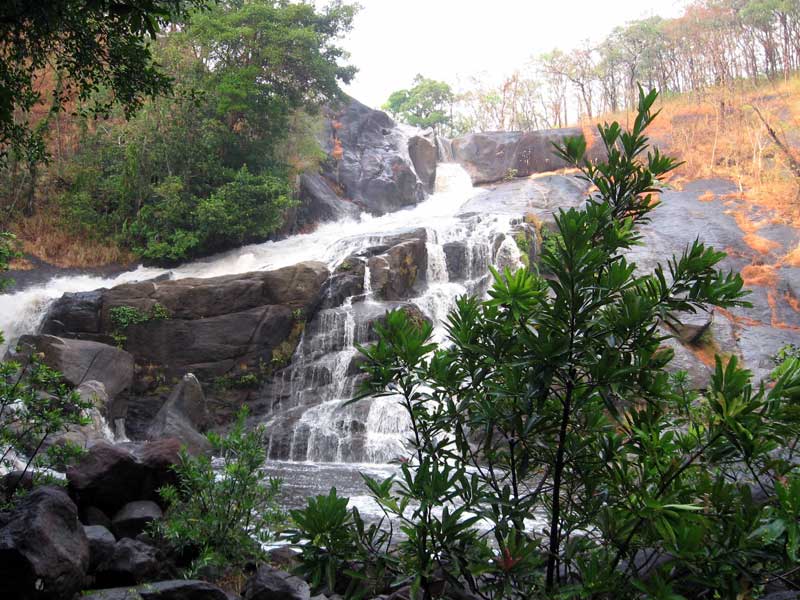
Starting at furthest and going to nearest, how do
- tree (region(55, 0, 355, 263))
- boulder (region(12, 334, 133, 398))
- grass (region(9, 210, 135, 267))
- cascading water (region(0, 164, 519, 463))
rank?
1. tree (region(55, 0, 355, 263))
2. grass (region(9, 210, 135, 267))
3. cascading water (region(0, 164, 519, 463))
4. boulder (region(12, 334, 133, 398))

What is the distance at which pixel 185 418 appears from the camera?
37.0 ft

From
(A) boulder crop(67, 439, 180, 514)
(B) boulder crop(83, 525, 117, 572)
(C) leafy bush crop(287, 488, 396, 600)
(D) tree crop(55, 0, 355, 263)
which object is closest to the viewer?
(C) leafy bush crop(287, 488, 396, 600)

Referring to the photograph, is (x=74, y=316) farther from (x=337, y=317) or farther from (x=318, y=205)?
(x=318, y=205)

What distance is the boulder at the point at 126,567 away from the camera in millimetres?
4066

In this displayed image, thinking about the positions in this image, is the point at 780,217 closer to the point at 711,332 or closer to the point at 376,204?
the point at 711,332

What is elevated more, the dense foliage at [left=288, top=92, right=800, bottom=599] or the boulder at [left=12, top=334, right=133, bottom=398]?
the dense foliage at [left=288, top=92, right=800, bottom=599]

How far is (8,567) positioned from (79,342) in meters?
9.57

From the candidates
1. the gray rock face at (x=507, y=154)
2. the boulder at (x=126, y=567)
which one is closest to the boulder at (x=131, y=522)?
the boulder at (x=126, y=567)

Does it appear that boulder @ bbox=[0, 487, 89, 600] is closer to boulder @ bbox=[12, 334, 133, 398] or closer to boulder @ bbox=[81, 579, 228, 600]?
boulder @ bbox=[81, 579, 228, 600]

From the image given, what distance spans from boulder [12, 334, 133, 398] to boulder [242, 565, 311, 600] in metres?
8.08

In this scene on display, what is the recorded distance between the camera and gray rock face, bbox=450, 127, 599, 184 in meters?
27.8

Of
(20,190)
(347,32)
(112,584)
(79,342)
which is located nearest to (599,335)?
(112,584)

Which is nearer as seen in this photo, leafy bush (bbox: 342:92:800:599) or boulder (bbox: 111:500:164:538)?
leafy bush (bbox: 342:92:800:599)

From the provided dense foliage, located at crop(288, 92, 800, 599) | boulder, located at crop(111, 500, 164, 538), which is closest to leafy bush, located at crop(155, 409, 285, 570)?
boulder, located at crop(111, 500, 164, 538)
